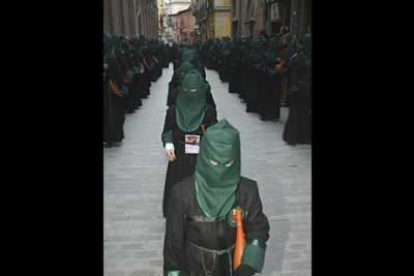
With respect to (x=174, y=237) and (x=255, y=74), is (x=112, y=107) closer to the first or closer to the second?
(x=255, y=74)

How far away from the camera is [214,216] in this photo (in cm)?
287

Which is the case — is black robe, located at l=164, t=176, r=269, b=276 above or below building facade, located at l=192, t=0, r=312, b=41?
below

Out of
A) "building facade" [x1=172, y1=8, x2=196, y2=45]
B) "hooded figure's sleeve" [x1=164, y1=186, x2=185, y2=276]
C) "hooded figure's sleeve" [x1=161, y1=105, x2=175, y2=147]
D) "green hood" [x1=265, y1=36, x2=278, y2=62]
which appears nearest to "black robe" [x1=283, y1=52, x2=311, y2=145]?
"green hood" [x1=265, y1=36, x2=278, y2=62]

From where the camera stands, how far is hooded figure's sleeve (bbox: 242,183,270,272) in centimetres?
289

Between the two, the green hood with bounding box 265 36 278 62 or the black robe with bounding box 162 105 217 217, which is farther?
the green hood with bounding box 265 36 278 62

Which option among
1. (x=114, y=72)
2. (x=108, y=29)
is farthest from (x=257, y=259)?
(x=108, y=29)

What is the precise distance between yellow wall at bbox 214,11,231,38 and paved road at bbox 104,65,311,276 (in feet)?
120

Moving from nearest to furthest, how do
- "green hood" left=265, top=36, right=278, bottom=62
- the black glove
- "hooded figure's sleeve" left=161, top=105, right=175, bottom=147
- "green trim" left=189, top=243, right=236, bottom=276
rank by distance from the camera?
the black glove
"green trim" left=189, top=243, right=236, bottom=276
"hooded figure's sleeve" left=161, top=105, right=175, bottom=147
"green hood" left=265, top=36, right=278, bottom=62

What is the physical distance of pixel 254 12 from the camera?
27.9m

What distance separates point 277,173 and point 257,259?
15.8 feet

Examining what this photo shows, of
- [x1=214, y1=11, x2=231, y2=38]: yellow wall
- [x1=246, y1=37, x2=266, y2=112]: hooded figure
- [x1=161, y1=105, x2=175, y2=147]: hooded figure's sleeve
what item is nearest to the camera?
[x1=161, y1=105, x2=175, y2=147]: hooded figure's sleeve

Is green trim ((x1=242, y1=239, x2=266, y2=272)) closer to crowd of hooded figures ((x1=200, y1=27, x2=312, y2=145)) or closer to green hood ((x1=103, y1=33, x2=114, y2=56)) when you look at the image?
crowd of hooded figures ((x1=200, y1=27, x2=312, y2=145))

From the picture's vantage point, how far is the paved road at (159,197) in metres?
4.74

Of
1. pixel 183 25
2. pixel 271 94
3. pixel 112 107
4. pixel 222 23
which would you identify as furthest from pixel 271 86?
pixel 183 25
